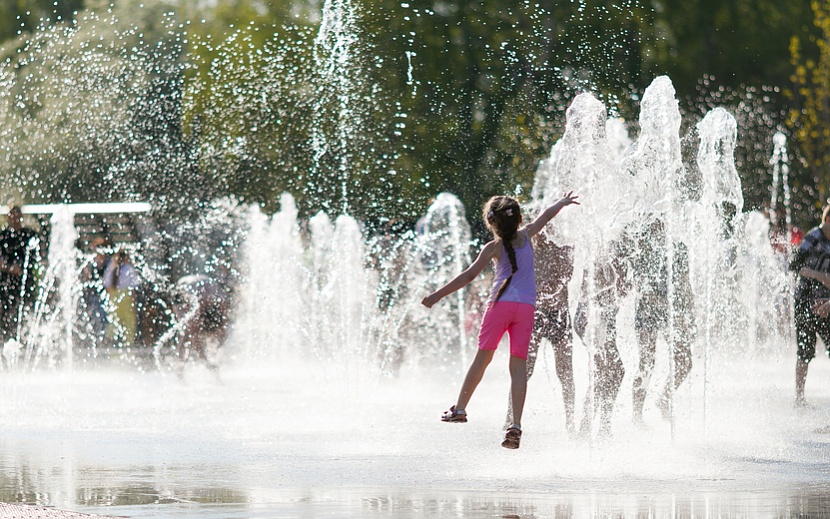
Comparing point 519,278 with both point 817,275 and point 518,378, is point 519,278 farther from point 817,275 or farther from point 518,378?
point 817,275

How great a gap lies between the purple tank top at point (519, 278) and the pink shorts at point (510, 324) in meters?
0.03

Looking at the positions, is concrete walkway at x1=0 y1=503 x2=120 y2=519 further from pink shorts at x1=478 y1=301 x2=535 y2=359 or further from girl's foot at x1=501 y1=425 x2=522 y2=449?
pink shorts at x1=478 y1=301 x2=535 y2=359

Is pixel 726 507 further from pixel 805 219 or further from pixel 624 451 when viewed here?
pixel 805 219

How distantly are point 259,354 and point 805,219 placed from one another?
13.2 meters

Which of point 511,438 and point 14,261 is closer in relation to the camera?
point 511,438

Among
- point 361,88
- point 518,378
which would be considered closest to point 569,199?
point 518,378

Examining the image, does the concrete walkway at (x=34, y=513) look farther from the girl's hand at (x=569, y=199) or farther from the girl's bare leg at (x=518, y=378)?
the girl's hand at (x=569, y=199)

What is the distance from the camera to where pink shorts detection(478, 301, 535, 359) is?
7582 millimetres

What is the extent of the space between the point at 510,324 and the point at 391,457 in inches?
52.4

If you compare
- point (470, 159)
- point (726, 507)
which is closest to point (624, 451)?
point (726, 507)

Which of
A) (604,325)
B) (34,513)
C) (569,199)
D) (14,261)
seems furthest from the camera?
(14,261)

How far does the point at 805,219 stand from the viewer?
92.8 feet

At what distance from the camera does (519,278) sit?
7.59 metres

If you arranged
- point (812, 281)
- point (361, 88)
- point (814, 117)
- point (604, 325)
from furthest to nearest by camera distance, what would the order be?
point (361, 88) → point (814, 117) → point (812, 281) → point (604, 325)
